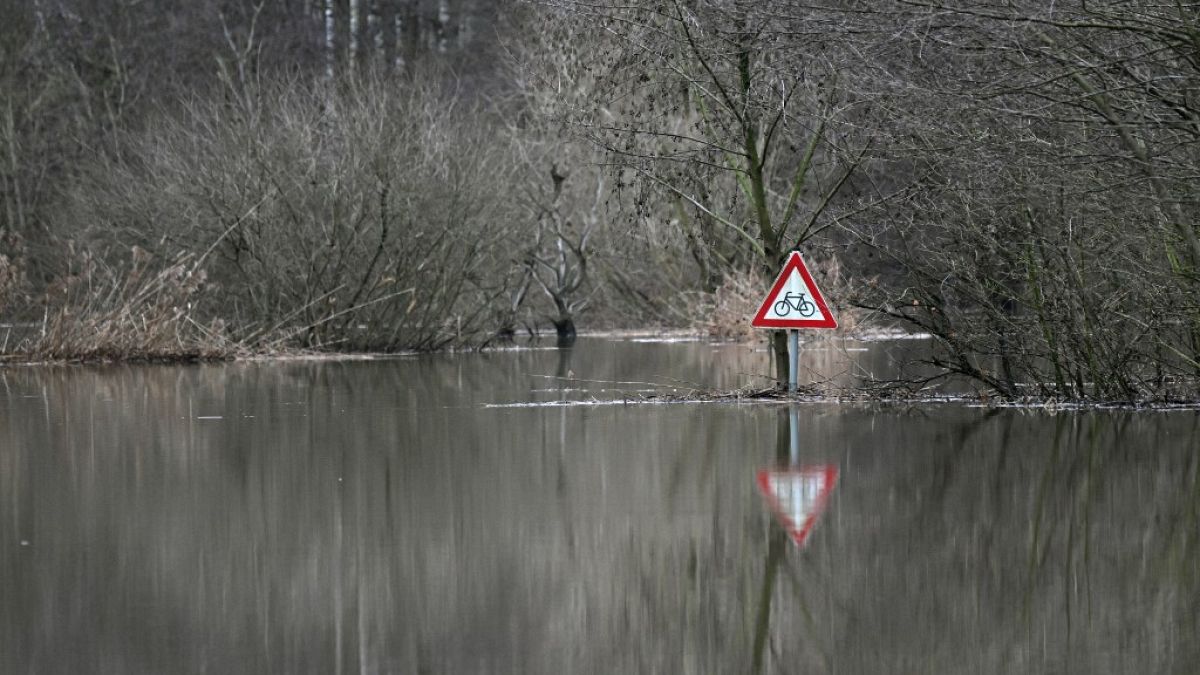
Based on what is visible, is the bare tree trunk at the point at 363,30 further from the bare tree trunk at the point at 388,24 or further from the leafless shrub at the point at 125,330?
the leafless shrub at the point at 125,330

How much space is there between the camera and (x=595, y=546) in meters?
8.98

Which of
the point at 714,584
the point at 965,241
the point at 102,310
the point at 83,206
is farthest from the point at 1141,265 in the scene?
the point at 83,206

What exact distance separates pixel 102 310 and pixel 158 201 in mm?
4287

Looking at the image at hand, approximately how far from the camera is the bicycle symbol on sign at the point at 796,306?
18859mm

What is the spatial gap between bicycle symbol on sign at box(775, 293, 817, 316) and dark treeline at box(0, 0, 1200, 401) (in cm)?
53

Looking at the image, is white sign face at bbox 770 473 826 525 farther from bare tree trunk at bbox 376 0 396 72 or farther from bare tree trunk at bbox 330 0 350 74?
bare tree trunk at bbox 376 0 396 72

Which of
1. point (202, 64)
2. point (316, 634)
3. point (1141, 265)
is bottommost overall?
point (316, 634)

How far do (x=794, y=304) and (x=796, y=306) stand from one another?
3 centimetres

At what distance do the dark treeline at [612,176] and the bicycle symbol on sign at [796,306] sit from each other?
53 centimetres

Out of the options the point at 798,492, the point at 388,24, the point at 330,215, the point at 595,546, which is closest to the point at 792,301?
the point at 798,492

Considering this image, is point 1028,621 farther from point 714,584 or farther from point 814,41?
point 814,41

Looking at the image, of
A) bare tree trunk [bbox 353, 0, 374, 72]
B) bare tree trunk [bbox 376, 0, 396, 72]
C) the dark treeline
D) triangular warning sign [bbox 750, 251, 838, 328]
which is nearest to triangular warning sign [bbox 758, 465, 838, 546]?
the dark treeline

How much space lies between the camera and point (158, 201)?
35.2 meters

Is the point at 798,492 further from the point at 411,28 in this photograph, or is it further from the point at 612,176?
the point at 411,28
